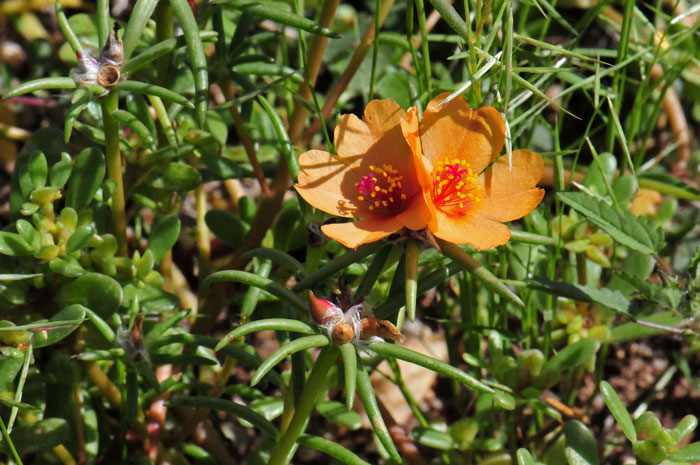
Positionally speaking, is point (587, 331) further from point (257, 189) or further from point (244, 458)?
point (257, 189)

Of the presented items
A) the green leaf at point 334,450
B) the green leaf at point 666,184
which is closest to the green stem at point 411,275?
the green leaf at point 334,450

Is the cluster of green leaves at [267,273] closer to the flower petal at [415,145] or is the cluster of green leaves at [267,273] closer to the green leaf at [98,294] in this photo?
the green leaf at [98,294]

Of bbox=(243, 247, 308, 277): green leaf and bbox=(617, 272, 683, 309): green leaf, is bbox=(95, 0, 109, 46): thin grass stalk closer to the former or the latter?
bbox=(243, 247, 308, 277): green leaf

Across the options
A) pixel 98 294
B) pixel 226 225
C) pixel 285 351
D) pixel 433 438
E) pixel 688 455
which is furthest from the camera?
pixel 226 225

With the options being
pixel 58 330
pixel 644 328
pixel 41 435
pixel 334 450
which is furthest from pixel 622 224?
pixel 41 435

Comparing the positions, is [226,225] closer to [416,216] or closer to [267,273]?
[267,273]

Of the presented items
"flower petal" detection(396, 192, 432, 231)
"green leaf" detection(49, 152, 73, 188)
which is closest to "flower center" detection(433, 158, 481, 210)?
"flower petal" detection(396, 192, 432, 231)

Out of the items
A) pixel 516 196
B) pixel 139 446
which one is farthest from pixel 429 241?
pixel 139 446
